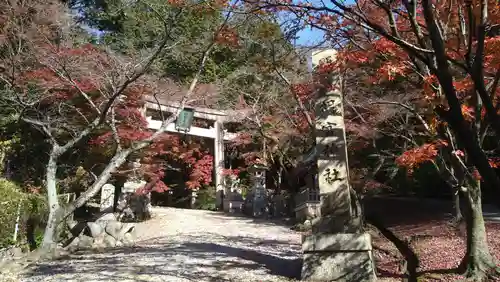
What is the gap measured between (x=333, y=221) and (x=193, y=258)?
8.90 ft

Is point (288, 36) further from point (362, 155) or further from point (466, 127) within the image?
point (362, 155)

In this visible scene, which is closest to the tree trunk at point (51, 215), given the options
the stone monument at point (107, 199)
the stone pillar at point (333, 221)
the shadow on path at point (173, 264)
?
the shadow on path at point (173, 264)

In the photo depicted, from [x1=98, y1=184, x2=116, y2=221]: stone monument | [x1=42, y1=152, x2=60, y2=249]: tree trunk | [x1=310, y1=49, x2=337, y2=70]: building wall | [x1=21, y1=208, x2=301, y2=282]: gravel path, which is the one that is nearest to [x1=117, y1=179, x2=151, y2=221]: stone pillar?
[x1=98, y1=184, x2=116, y2=221]: stone monument

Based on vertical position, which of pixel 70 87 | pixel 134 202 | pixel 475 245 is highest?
pixel 70 87

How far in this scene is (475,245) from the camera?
5.22 meters

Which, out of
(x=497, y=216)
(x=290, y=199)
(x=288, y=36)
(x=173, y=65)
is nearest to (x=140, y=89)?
(x=173, y=65)

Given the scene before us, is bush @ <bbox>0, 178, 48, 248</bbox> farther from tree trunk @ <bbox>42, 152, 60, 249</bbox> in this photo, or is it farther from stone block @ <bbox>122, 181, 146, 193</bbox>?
stone block @ <bbox>122, 181, 146, 193</bbox>

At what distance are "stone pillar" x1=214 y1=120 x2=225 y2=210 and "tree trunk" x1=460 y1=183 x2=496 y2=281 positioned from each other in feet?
37.7

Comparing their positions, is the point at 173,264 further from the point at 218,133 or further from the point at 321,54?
the point at 218,133

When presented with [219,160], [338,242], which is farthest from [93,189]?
[219,160]

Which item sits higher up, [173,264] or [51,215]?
[51,215]

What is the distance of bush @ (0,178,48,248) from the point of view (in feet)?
24.1

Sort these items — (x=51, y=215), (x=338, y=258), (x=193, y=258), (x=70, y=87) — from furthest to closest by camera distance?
(x=70, y=87) → (x=51, y=215) → (x=193, y=258) → (x=338, y=258)

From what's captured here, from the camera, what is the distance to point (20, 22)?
34.4 feet
